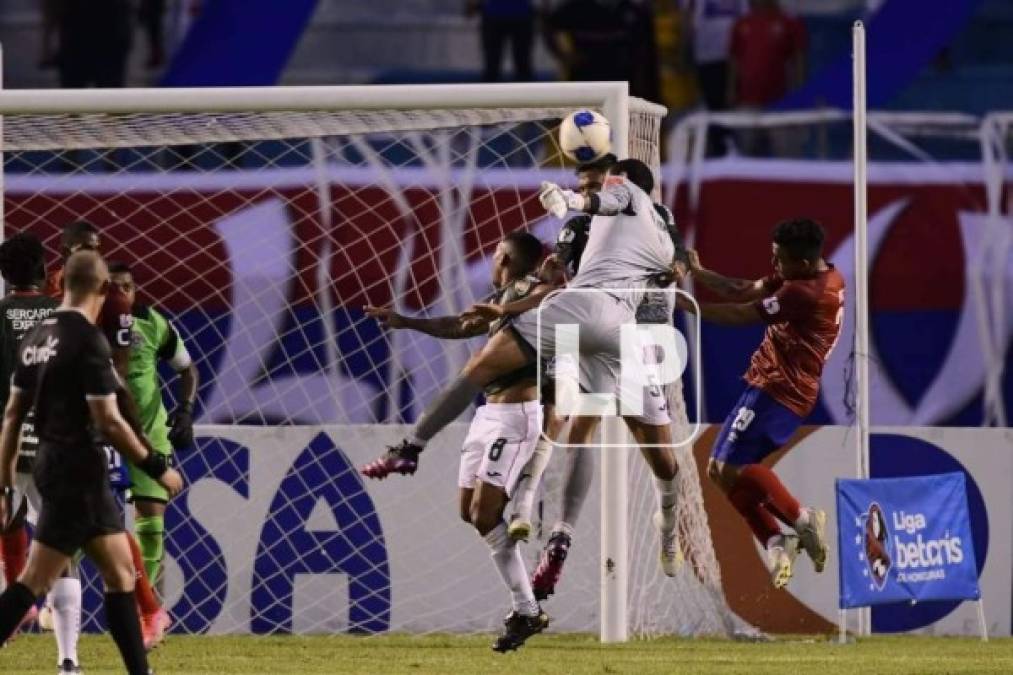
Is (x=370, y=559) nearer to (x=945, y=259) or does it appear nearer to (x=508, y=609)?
(x=508, y=609)

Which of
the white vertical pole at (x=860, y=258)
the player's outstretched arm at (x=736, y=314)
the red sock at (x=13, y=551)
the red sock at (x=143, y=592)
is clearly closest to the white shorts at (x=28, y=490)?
the red sock at (x=13, y=551)

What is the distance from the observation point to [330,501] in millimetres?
13320

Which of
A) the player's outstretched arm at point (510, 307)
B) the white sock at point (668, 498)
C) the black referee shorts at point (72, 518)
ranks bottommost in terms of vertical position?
the white sock at point (668, 498)

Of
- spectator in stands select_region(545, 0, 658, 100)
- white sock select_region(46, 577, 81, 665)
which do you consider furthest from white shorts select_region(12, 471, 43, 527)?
spectator in stands select_region(545, 0, 658, 100)

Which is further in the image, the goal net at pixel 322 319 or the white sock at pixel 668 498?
the goal net at pixel 322 319

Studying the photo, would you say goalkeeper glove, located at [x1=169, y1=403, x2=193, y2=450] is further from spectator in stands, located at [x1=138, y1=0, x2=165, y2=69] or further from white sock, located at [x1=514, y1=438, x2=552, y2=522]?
spectator in stands, located at [x1=138, y1=0, x2=165, y2=69]

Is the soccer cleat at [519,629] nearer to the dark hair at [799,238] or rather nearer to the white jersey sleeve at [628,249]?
the white jersey sleeve at [628,249]

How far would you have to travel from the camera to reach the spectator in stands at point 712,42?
59.0ft

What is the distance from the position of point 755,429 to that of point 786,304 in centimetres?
66

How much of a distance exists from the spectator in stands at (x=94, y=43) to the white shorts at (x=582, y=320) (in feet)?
23.8

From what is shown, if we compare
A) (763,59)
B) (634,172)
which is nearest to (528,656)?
(634,172)

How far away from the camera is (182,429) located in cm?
1173

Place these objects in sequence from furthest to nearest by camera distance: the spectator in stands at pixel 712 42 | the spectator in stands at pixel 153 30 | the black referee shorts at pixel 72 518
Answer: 1. the spectator in stands at pixel 153 30
2. the spectator in stands at pixel 712 42
3. the black referee shorts at pixel 72 518

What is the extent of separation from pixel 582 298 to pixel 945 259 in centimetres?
481
